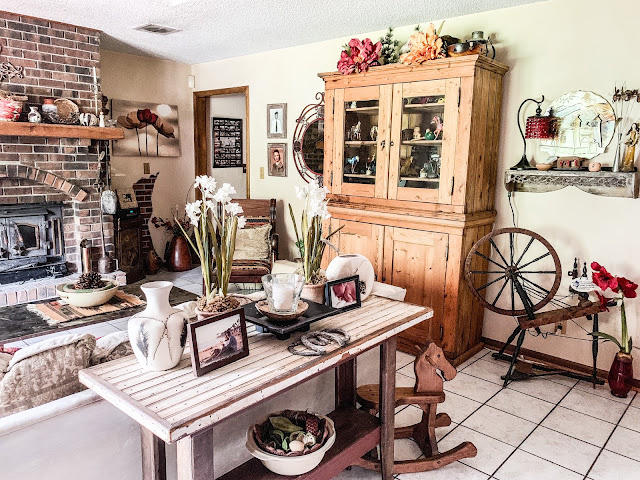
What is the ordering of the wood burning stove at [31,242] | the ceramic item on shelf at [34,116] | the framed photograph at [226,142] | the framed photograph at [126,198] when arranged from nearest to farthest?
the ceramic item on shelf at [34,116] → the wood burning stove at [31,242] → the framed photograph at [126,198] → the framed photograph at [226,142]

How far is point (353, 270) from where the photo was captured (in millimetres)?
2188

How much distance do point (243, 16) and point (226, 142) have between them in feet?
9.31

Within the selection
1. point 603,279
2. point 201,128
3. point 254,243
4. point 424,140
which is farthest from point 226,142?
point 603,279

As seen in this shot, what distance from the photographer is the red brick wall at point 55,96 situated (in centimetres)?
391

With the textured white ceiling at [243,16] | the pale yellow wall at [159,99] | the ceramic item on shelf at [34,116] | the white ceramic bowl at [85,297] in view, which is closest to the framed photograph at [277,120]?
the textured white ceiling at [243,16]

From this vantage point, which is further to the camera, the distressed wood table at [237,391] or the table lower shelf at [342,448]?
the table lower shelf at [342,448]

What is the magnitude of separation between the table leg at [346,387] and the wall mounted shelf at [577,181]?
188 cm

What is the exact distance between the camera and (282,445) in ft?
5.42

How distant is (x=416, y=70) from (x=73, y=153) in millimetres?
3027

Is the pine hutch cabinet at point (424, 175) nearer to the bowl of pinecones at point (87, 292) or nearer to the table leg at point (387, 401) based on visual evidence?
the table leg at point (387, 401)

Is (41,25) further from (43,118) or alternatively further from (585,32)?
(585,32)

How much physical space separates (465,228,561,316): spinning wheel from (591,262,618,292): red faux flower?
200 millimetres

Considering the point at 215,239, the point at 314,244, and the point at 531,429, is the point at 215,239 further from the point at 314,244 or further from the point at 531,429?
the point at 531,429

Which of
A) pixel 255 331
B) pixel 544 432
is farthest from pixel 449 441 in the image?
pixel 255 331
